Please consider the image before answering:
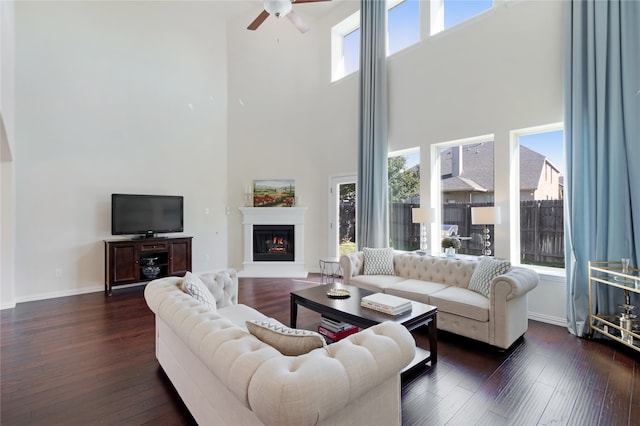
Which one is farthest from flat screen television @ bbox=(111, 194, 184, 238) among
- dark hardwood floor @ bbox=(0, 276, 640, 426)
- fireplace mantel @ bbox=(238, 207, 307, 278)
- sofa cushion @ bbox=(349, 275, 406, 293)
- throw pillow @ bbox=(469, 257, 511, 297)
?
throw pillow @ bbox=(469, 257, 511, 297)

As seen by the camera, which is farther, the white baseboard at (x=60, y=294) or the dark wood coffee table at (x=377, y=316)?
the white baseboard at (x=60, y=294)

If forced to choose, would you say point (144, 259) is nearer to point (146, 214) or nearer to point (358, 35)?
point (146, 214)

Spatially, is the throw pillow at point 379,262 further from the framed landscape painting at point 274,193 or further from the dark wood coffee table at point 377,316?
the framed landscape painting at point 274,193

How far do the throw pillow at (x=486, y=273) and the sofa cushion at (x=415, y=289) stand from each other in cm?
39

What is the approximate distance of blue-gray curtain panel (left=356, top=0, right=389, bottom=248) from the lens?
18.1ft

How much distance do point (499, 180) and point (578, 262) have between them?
1.36m

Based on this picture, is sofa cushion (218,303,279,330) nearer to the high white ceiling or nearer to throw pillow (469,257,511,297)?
throw pillow (469,257,511,297)

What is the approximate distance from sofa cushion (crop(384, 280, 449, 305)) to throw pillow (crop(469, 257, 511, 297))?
1.27 feet

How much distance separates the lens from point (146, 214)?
5461mm

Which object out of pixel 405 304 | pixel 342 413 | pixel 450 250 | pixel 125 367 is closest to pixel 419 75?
pixel 450 250

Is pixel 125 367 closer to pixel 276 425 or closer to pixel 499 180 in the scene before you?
pixel 276 425

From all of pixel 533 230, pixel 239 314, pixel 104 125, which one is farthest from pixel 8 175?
pixel 533 230

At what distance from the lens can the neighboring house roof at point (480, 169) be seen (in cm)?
409

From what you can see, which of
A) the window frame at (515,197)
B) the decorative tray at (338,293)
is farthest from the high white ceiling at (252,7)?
the decorative tray at (338,293)
